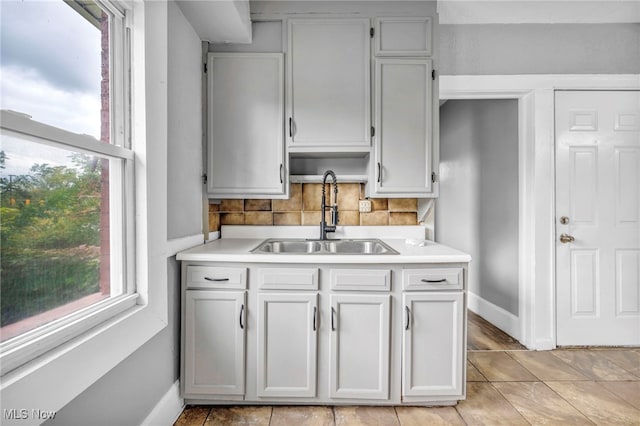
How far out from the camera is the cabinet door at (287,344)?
174 cm

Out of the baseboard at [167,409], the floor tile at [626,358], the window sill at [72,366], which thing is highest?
the window sill at [72,366]

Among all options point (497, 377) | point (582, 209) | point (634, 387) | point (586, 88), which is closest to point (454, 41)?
point (586, 88)

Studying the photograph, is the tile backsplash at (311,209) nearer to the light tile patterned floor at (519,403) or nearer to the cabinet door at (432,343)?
the cabinet door at (432,343)

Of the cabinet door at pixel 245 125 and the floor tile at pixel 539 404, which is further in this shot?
the cabinet door at pixel 245 125

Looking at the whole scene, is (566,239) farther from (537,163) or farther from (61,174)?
(61,174)

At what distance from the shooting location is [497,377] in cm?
212

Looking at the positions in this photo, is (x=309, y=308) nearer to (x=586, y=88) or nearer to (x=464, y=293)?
(x=464, y=293)

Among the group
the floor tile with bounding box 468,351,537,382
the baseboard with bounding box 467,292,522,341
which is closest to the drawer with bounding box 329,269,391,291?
the floor tile with bounding box 468,351,537,382

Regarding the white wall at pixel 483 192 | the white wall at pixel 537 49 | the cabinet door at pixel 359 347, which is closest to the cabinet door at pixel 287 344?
the cabinet door at pixel 359 347

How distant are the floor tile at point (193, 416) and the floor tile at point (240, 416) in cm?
3

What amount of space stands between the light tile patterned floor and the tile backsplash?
1.17 m

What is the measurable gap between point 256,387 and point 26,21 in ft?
5.86

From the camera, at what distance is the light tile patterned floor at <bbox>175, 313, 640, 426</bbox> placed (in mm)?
1693

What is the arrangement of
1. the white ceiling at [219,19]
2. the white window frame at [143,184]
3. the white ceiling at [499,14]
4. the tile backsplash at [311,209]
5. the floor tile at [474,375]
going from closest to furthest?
the white window frame at [143,184], the white ceiling at [219,19], the white ceiling at [499,14], the floor tile at [474,375], the tile backsplash at [311,209]
